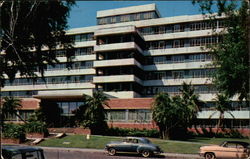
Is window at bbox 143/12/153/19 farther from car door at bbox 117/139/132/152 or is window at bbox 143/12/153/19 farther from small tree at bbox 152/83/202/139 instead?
car door at bbox 117/139/132/152

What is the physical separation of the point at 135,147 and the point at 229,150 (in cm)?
709

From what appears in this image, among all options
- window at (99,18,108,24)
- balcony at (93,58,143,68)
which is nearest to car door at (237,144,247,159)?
balcony at (93,58,143,68)

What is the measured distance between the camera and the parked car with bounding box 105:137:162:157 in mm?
24172

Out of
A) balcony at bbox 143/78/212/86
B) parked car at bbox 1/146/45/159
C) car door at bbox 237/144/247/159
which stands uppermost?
balcony at bbox 143/78/212/86

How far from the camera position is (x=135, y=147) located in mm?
24500

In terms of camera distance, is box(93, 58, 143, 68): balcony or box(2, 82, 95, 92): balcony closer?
box(93, 58, 143, 68): balcony

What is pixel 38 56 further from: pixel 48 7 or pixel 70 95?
pixel 70 95

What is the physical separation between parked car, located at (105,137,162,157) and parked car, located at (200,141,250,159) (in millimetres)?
4088

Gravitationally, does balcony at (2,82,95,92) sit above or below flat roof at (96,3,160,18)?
below

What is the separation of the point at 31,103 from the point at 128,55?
63.7 ft

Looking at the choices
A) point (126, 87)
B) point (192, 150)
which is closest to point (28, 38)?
point (192, 150)

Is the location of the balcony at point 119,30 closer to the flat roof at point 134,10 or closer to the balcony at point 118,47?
the balcony at point 118,47

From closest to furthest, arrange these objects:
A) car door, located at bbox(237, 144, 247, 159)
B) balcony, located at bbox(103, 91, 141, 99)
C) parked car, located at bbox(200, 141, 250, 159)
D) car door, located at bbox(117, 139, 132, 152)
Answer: car door, located at bbox(237, 144, 247, 159)
parked car, located at bbox(200, 141, 250, 159)
car door, located at bbox(117, 139, 132, 152)
balcony, located at bbox(103, 91, 141, 99)

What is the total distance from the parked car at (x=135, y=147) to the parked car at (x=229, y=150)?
4.09 m
